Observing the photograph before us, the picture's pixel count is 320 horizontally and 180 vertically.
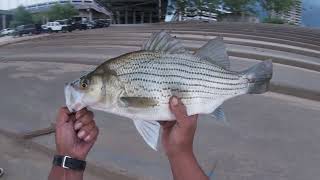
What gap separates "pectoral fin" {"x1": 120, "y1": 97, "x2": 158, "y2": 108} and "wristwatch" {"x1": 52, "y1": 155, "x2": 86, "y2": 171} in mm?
393

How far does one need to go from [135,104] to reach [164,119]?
0.38ft

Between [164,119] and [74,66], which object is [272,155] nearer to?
[164,119]

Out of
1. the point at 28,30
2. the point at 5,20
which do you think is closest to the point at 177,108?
the point at 28,30

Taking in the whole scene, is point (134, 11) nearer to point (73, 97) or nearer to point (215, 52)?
point (215, 52)

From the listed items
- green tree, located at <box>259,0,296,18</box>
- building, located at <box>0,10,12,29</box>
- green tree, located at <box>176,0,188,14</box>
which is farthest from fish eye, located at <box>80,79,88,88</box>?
building, located at <box>0,10,12,29</box>

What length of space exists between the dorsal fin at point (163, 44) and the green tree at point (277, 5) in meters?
41.8

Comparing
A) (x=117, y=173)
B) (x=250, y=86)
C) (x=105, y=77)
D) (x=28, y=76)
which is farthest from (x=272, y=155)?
(x=28, y=76)

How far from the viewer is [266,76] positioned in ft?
6.11

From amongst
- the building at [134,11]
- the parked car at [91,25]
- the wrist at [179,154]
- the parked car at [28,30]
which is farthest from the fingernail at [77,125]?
the building at [134,11]

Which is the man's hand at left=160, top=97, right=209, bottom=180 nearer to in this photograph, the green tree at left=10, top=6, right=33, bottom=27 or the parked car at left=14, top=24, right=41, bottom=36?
the parked car at left=14, top=24, right=41, bottom=36

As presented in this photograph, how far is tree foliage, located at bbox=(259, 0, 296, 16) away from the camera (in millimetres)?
42406

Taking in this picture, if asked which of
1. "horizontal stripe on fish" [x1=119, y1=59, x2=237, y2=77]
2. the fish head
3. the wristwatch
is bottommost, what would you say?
the wristwatch

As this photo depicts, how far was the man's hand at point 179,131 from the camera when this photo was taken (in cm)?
175

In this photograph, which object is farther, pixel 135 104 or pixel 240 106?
pixel 240 106
